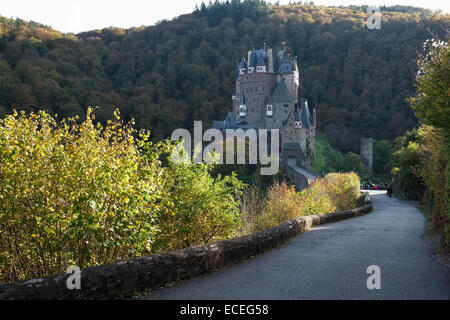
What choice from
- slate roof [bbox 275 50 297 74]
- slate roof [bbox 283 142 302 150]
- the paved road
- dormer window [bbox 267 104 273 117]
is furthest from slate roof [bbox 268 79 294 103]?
the paved road

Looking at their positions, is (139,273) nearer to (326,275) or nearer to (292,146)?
(326,275)

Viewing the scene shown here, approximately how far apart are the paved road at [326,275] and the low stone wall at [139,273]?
21 centimetres

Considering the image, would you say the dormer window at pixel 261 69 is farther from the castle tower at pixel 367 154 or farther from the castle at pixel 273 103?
the castle tower at pixel 367 154

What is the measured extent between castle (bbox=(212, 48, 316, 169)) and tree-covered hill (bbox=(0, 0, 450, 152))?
61.5 ft

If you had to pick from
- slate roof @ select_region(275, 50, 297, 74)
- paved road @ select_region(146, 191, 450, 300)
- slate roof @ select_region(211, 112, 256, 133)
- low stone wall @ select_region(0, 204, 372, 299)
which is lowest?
paved road @ select_region(146, 191, 450, 300)

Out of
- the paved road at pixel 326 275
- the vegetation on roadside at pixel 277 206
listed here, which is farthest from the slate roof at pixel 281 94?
the paved road at pixel 326 275

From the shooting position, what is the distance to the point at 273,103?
289 ft

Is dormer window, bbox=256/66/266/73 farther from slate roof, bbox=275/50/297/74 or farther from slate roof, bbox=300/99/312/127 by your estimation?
slate roof, bbox=300/99/312/127

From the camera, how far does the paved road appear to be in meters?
6.15

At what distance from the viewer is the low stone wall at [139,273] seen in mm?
4766

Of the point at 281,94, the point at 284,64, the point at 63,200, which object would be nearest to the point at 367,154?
the point at 281,94

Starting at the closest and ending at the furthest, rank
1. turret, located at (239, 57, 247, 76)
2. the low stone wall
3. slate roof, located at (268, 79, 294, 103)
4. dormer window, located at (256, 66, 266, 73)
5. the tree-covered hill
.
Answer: the low stone wall → slate roof, located at (268, 79, 294, 103) → dormer window, located at (256, 66, 266, 73) → turret, located at (239, 57, 247, 76) → the tree-covered hill

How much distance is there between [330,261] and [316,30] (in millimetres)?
140978

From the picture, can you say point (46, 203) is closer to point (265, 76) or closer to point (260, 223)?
point (260, 223)
